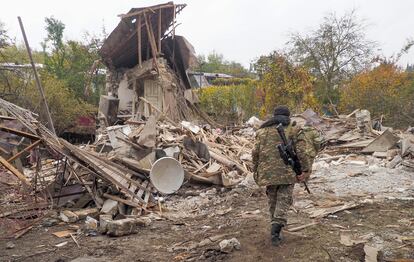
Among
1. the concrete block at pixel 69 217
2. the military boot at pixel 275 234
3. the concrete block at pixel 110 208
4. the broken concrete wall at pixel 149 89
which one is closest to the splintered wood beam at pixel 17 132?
the concrete block at pixel 69 217

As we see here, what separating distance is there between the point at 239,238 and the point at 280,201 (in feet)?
2.99

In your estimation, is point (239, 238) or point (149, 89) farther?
point (149, 89)

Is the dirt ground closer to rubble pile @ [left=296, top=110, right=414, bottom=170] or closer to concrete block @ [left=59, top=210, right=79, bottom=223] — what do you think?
concrete block @ [left=59, top=210, right=79, bottom=223]

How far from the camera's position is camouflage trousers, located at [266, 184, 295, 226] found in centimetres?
494

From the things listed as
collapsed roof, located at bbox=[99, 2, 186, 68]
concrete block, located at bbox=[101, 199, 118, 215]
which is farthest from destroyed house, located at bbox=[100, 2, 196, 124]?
concrete block, located at bbox=[101, 199, 118, 215]

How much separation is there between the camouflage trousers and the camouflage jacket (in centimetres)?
16

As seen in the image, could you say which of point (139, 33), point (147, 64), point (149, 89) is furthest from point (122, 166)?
point (149, 89)

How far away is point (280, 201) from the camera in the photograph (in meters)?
5.00

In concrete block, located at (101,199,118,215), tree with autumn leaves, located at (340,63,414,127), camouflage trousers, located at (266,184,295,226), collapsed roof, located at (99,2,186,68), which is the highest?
collapsed roof, located at (99,2,186,68)

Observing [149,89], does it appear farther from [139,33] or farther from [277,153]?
[277,153]

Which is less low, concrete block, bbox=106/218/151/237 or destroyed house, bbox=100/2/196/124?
destroyed house, bbox=100/2/196/124

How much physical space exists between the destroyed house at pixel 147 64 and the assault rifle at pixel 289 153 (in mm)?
11376

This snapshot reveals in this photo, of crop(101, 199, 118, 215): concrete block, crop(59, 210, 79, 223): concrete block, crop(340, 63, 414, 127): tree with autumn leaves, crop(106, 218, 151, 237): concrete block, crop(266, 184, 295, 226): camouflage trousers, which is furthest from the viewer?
crop(340, 63, 414, 127): tree with autumn leaves

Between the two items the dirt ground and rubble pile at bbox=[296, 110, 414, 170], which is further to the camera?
rubble pile at bbox=[296, 110, 414, 170]
